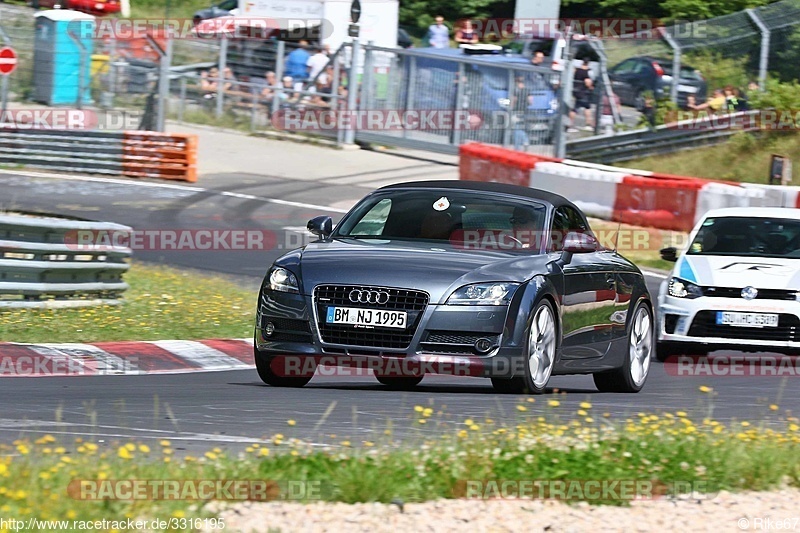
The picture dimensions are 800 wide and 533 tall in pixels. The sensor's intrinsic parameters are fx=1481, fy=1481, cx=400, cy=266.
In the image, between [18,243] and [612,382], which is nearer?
[612,382]

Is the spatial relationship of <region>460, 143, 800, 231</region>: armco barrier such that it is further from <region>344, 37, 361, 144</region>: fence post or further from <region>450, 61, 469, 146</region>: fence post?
<region>344, 37, 361, 144</region>: fence post

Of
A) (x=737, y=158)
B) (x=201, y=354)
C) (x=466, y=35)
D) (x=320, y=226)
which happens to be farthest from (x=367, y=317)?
(x=466, y=35)

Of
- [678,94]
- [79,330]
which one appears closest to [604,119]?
[678,94]

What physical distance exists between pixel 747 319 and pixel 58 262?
6.01 meters

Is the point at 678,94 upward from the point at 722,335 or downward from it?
upward

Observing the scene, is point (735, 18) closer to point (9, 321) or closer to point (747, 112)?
point (747, 112)

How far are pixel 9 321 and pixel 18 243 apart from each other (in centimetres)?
65

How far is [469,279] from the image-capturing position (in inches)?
351

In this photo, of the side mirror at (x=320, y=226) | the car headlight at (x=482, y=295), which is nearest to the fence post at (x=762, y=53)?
the side mirror at (x=320, y=226)

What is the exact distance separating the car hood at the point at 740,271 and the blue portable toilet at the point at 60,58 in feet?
62.3

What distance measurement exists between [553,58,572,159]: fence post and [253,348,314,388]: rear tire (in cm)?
1898

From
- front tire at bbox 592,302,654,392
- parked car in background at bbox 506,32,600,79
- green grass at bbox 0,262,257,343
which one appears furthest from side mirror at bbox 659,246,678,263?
parked car in background at bbox 506,32,600,79

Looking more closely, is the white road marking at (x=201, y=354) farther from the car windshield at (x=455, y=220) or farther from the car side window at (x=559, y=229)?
the car side window at (x=559, y=229)

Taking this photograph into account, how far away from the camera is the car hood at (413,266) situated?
350 inches
